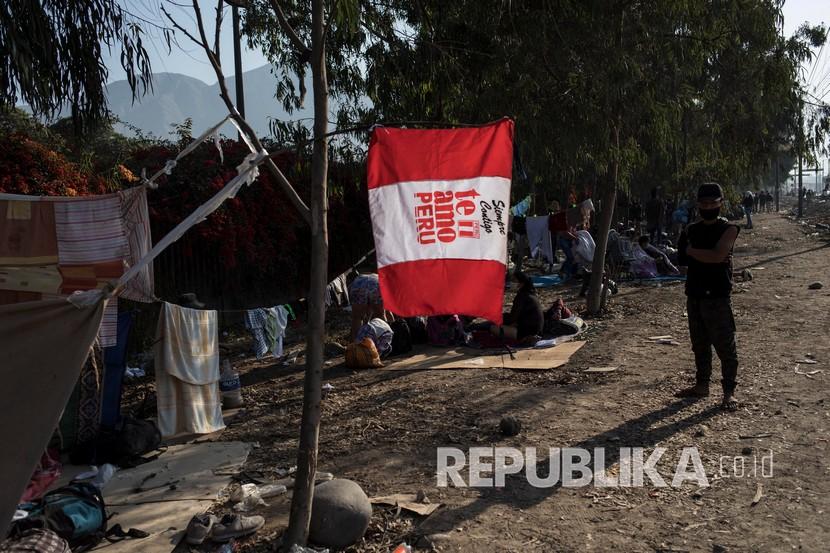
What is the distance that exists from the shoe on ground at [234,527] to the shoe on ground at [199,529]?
0.14 feet

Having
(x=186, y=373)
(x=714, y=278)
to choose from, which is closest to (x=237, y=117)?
(x=186, y=373)

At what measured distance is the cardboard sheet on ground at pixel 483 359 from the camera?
26.8 ft

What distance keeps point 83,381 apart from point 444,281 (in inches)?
145

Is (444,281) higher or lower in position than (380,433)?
higher

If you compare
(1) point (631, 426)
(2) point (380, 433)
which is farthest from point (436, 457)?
(1) point (631, 426)

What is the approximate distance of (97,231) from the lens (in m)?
5.60

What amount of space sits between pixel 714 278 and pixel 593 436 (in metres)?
1.82

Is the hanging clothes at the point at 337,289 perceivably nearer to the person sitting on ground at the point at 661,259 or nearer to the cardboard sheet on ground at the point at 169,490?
the cardboard sheet on ground at the point at 169,490

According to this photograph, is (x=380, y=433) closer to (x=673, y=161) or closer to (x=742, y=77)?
(x=742, y=77)

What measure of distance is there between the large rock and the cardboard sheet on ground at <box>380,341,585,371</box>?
427 cm

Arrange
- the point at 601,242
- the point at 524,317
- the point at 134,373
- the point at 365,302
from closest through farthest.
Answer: the point at 134,373 → the point at 524,317 → the point at 365,302 → the point at 601,242

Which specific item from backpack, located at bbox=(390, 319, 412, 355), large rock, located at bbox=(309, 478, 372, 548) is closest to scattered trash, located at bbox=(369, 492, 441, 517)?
large rock, located at bbox=(309, 478, 372, 548)

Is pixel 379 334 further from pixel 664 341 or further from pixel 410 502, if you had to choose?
pixel 410 502

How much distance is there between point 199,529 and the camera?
4059 mm
